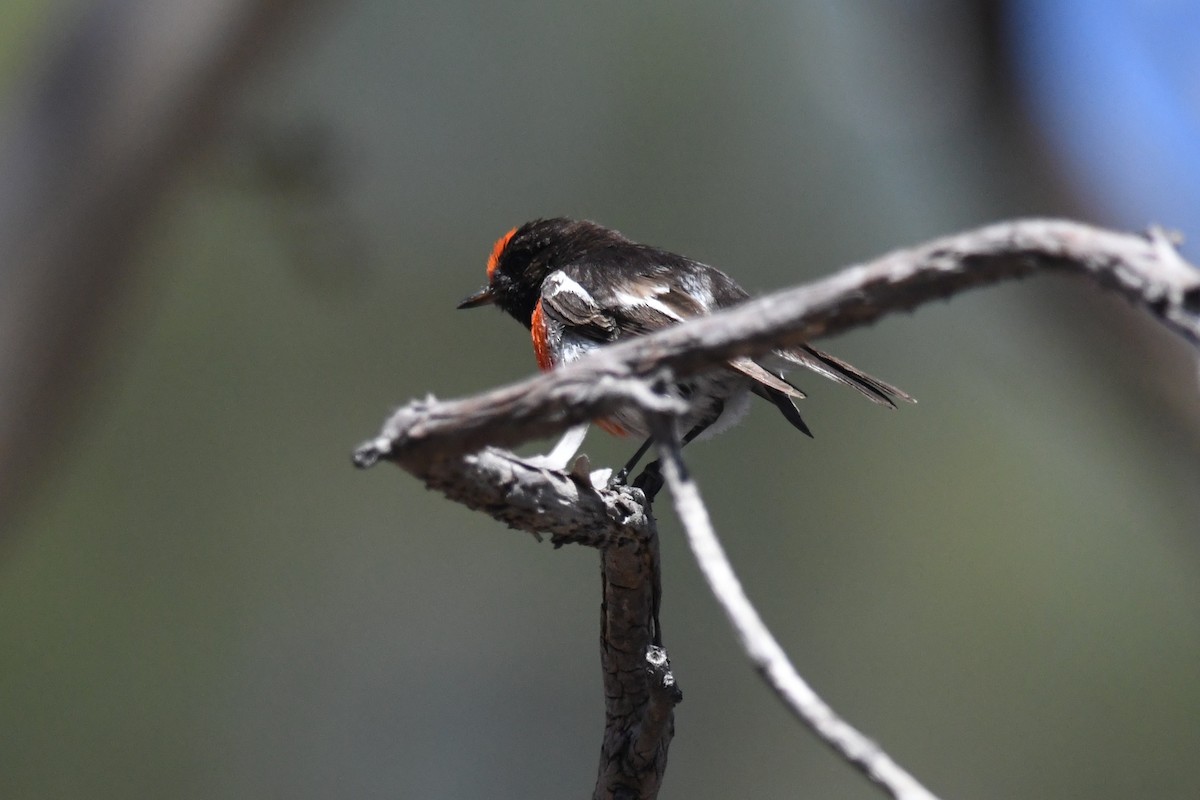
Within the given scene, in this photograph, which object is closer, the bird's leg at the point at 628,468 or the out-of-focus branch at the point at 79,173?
the bird's leg at the point at 628,468

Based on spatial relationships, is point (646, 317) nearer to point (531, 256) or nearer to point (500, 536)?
point (531, 256)

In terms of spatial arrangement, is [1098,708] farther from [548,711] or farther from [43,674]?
[43,674]

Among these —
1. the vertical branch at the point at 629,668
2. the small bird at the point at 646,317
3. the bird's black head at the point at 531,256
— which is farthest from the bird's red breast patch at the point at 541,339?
the vertical branch at the point at 629,668

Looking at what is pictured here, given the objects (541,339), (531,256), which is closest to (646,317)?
(541,339)

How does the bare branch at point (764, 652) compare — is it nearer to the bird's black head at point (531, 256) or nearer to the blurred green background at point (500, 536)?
the bird's black head at point (531, 256)

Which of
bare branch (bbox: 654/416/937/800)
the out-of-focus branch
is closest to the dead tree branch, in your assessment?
bare branch (bbox: 654/416/937/800)
